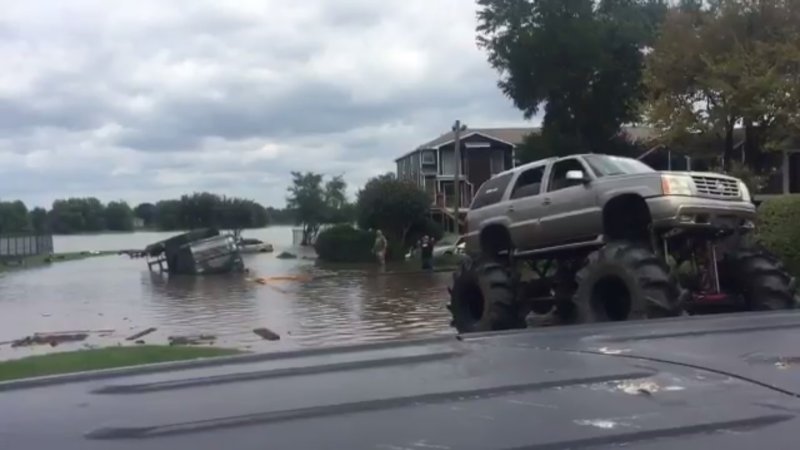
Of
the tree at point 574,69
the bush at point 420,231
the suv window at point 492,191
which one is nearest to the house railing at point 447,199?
the bush at point 420,231

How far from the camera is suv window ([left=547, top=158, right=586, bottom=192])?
48.0 ft

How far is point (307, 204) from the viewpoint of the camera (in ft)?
249

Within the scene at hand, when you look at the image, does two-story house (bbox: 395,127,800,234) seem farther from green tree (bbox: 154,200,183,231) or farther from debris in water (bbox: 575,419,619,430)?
debris in water (bbox: 575,419,619,430)

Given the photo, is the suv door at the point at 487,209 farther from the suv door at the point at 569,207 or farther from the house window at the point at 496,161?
the house window at the point at 496,161

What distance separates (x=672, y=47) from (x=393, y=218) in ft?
58.6

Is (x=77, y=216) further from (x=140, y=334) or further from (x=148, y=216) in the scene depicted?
(x=140, y=334)

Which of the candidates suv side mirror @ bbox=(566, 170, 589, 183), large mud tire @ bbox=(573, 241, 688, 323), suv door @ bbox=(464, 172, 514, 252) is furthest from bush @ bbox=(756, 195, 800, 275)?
large mud tire @ bbox=(573, 241, 688, 323)

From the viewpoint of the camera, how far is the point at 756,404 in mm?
2051

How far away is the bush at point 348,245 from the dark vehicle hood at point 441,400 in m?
45.2

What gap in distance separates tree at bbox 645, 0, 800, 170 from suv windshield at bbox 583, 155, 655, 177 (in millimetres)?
20626

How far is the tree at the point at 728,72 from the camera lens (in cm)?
3400

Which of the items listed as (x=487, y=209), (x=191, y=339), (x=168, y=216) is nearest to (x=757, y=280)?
(x=487, y=209)

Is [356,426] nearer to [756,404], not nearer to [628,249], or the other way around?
[756,404]

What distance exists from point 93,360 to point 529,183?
6897 millimetres
